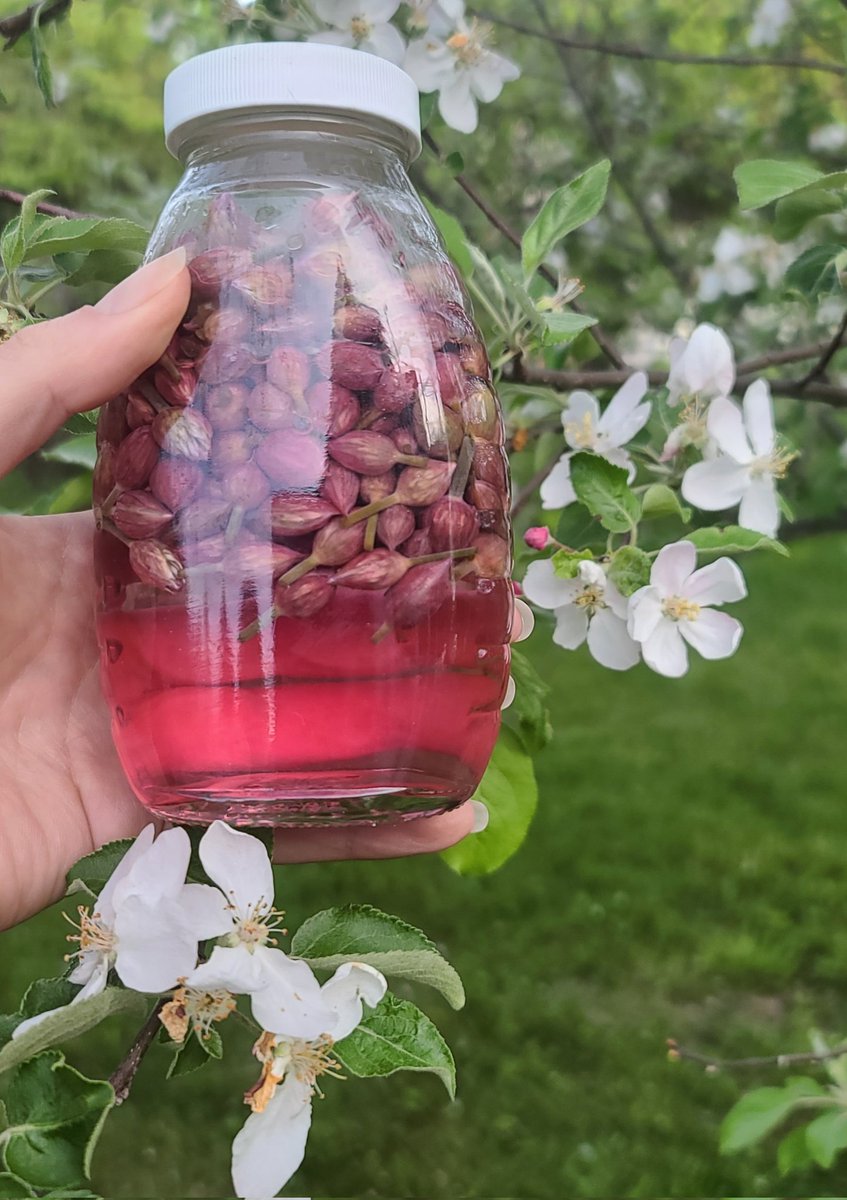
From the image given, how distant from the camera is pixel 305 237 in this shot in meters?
0.97

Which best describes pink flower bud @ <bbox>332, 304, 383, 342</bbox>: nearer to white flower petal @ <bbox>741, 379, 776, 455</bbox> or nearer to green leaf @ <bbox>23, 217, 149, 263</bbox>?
green leaf @ <bbox>23, 217, 149, 263</bbox>

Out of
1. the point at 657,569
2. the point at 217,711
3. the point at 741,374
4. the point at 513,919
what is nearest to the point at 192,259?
the point at 217,711

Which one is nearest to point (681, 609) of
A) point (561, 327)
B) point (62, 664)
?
point (561, 327)

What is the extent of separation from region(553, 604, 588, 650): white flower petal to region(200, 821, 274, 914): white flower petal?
425 millimetres

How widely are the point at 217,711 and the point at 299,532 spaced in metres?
0.14

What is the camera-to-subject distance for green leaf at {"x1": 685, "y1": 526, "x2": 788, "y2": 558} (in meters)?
1.10

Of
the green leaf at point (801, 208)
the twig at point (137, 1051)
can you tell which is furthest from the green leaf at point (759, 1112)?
the green leaf at point (801, 208)

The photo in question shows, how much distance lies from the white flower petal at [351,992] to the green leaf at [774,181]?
74cm

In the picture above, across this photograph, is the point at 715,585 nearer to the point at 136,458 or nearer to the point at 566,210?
the point at 566,210

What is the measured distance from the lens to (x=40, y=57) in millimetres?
1329

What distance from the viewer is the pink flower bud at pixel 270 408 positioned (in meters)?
0.90

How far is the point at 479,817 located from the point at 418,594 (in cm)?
40

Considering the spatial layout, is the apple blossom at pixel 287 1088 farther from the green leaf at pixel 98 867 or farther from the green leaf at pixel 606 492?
the green leaf at pixel 606 492

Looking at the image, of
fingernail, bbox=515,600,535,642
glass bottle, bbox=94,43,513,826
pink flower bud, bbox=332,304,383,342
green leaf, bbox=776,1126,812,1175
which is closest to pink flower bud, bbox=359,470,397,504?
glass bottle, bbox=94,43,513,826
